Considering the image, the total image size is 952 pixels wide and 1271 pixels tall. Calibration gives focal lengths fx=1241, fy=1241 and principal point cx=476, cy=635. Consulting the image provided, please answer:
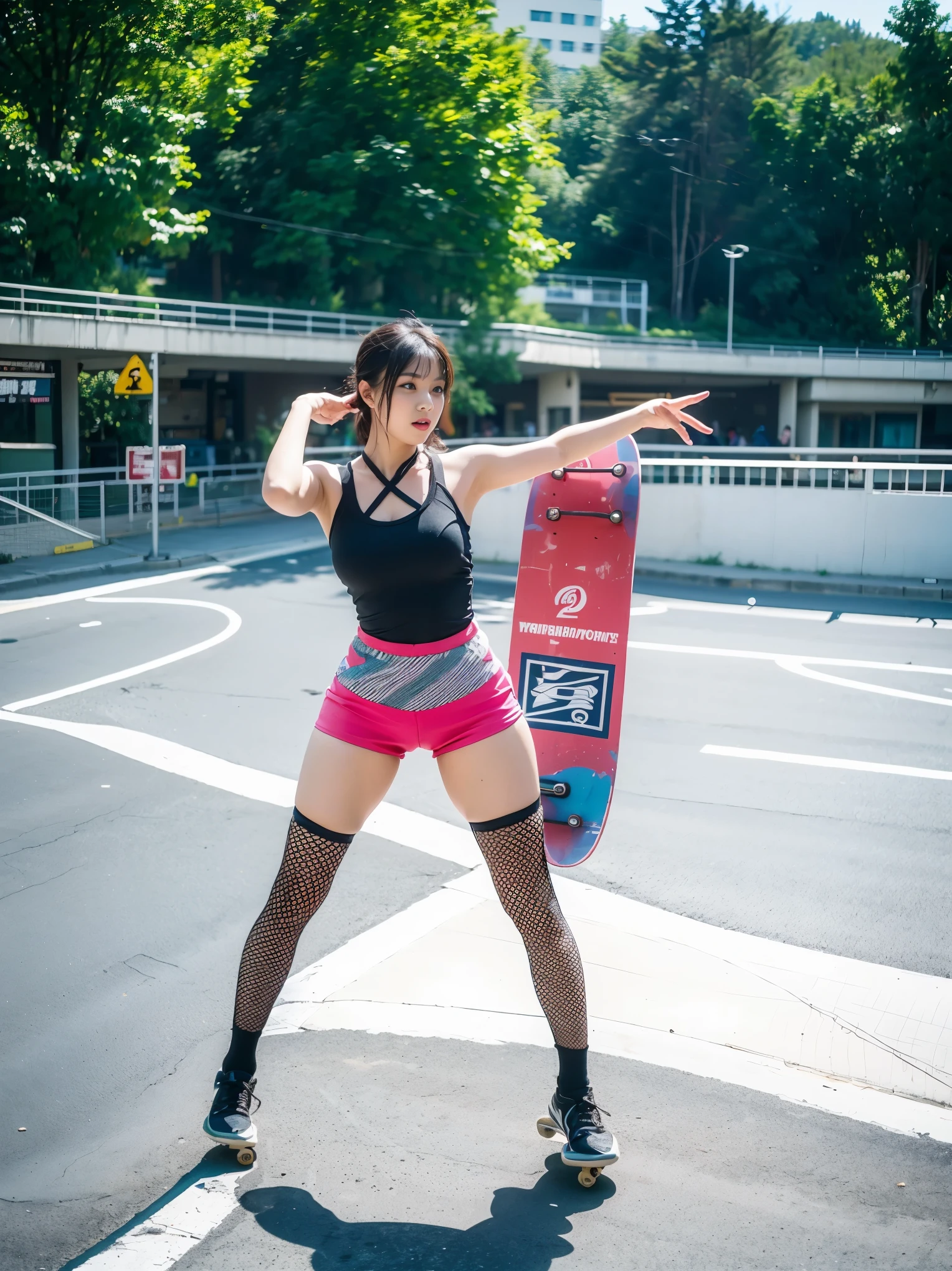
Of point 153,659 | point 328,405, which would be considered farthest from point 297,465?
point 153,659

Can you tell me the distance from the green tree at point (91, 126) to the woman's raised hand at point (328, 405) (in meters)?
26.7

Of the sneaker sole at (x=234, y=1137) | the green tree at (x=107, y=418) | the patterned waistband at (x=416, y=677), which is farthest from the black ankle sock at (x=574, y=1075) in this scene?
the green tree at (x=107, y=418)

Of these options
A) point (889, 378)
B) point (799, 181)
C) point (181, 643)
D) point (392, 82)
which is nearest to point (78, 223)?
point (392, 82)

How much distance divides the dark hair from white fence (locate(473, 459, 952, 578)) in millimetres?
14431

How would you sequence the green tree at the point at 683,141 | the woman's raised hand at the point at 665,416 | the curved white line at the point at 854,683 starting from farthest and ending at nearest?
the green tree at the point at 683,141 → the curved white line at the point at 854,683 → the woman's raised hand at the point at 665,416

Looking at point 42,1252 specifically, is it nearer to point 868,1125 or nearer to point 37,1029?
point 37,1029

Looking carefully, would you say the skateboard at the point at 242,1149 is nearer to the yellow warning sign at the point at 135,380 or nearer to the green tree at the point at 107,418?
the yellow warning sign at the point at 135,380

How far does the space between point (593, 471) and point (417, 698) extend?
1744 mm

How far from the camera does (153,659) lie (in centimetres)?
1128

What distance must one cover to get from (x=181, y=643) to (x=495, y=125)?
83.5ft

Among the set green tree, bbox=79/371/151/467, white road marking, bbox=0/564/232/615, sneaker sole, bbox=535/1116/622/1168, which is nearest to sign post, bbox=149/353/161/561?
white road marking, bbox=0/564/232/615

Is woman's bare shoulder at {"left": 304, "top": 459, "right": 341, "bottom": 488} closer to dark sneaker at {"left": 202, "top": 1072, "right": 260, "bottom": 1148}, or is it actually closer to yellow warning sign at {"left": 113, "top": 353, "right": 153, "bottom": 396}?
dark sneaker at {"left": 202, "top": 1072, "right": 260, "bottom": 1148}

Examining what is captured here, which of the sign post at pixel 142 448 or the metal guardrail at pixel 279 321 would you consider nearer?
the sign post at pixel 142 448

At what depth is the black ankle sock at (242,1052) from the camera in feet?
10.4
